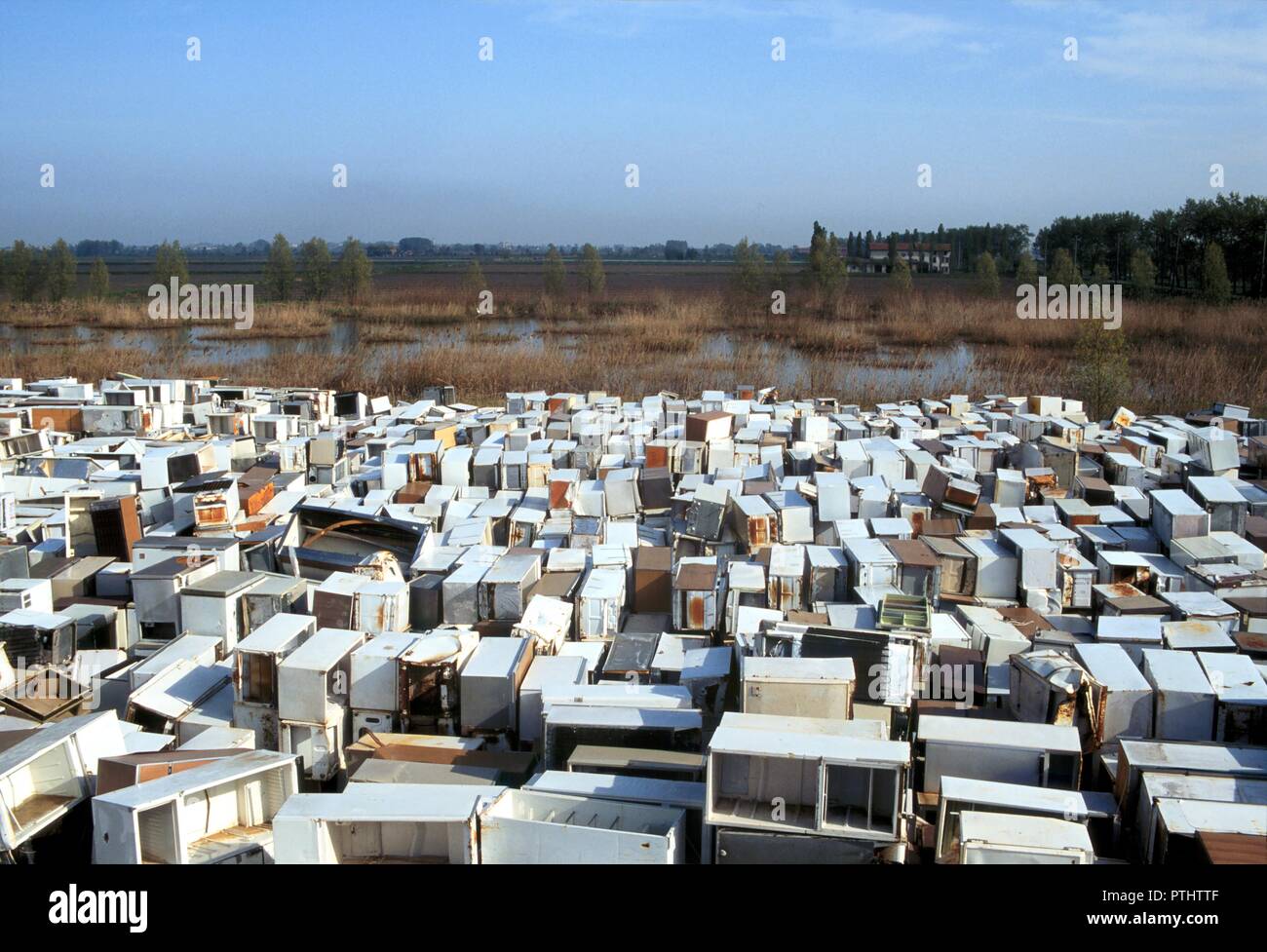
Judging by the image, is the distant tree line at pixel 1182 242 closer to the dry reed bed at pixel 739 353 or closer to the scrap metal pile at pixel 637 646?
the dry reed bed at pixel 739 353

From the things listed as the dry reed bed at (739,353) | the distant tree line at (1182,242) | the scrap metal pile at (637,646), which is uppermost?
the distant tree line at (1182,242)

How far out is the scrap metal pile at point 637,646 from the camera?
338cm

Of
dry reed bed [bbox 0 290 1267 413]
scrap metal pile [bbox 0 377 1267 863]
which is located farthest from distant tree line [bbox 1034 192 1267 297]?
scrap metal pile [bbox 0 377 1267 863]

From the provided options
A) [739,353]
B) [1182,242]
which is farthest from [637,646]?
[1182,242]

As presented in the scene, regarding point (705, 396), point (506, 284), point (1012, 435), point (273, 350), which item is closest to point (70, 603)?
point (705, 396)

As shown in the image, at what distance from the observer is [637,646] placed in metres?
5.11

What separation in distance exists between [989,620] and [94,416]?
939cm

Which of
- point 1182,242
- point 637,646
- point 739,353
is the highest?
point 1182,242

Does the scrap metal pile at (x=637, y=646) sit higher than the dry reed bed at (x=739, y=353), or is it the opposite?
the dry reed bed at (x=739, y=353)

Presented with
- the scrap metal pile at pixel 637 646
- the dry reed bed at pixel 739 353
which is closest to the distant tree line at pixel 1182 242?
the dry reed bed at pixel 739 353

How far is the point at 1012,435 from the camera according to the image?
9805mm

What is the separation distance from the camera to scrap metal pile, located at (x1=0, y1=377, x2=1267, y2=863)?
3385mm

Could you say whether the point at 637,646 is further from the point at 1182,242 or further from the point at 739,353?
the point at 1182,242

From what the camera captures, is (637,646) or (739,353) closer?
(637,646)
